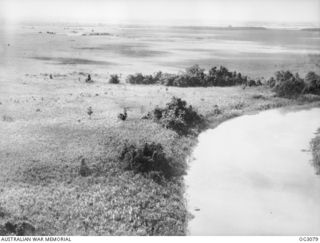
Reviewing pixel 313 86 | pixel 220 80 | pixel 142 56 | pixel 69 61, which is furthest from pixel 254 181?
pixel 142 56

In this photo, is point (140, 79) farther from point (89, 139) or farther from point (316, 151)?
point (316, 151)

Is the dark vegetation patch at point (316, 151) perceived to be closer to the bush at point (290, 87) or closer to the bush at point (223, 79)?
the bush at point (290, 87)

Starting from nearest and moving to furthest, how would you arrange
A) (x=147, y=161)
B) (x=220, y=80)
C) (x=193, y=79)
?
(x=147, y=161) → (x=193, y=79) → (x=220, y=80)

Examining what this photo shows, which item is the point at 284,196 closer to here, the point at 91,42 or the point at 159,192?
the point at 159,192

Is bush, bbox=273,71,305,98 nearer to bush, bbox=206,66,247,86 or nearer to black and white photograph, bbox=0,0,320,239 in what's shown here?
black and white photograph, bbox=0,0,320,239

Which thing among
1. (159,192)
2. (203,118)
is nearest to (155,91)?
(203,118)

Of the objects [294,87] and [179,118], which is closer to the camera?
[179,118]

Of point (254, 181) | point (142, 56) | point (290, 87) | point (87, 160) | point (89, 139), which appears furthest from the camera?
point (142, 56)


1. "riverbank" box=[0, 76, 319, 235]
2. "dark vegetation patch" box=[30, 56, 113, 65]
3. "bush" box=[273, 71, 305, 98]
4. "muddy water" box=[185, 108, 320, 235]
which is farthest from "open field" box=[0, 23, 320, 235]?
"bush" box=[273, 71, 305, 98]
